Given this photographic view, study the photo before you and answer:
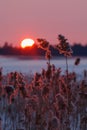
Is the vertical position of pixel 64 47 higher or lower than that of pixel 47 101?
higher

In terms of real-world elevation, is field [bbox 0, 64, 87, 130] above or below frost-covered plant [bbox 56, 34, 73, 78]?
below

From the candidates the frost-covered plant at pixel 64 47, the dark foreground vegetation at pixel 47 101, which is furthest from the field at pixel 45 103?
the frost-covered plant at pixel 64 47

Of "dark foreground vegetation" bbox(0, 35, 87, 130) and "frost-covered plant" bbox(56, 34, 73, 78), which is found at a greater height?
"frost-covered plant" bbox(56, 34, 73, 78)

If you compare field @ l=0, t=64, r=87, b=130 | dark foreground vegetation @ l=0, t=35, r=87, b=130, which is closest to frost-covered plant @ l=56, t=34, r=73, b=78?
dark foreground vegetation @ l=0, t=35, r=87, b=130

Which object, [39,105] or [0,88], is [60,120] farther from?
[0,88]

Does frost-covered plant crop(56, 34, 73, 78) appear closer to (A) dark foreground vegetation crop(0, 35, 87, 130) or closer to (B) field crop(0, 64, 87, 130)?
(A) dark foreground vegetation crop(0, 35, 87, 130)

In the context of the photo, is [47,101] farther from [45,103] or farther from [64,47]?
[64,47]

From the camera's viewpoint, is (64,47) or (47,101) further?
(47,101)

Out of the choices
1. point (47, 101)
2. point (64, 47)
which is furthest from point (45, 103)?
point (64, 47)

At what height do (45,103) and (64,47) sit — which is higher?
(64,47)

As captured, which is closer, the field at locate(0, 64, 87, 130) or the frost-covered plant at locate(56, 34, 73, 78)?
the frost-covered plant at locate(56, 34, 73, 78)

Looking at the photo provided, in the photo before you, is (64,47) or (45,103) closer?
(64,47)

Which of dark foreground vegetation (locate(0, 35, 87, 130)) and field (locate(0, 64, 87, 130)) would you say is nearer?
dark foreground vegetation (locate(0, 35, 87, 130))

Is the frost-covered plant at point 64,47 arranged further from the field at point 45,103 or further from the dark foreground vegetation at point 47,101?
the field at point 45,103
